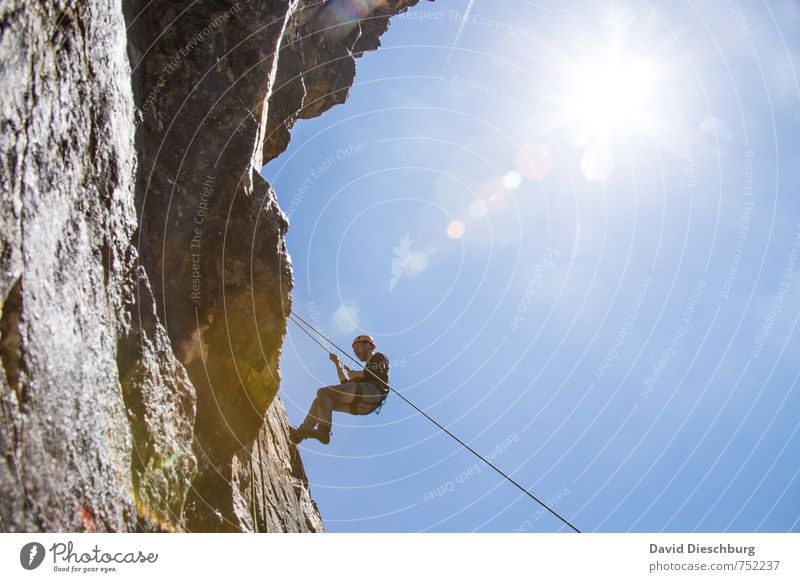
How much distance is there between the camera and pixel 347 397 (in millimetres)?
11562

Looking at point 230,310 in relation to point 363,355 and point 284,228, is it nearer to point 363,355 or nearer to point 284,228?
point 284,228

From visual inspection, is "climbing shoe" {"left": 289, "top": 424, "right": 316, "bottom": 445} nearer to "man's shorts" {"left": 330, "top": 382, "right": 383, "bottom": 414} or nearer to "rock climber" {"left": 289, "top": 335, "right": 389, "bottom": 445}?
"rock climber" {"left": 289, "top": 335, "right": 389, "bottom": 445}

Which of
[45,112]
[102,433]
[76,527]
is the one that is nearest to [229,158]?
[45,112]

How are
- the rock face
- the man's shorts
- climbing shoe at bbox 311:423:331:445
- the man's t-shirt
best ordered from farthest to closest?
the man's t-shirt < the man's shorts < climbing shoe at bbox 311:423:331:445 < the rock face

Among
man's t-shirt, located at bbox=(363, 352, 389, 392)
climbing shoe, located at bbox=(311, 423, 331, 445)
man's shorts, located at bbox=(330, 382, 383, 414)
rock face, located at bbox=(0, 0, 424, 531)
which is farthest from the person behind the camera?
man's t-shirt, located at bbox=(363, 352, 389, 392)

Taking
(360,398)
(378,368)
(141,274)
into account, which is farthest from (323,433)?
(141,274)

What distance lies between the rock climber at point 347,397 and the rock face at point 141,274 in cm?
70

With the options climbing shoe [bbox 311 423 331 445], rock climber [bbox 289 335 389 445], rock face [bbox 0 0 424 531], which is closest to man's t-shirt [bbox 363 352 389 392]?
rock climber [bbox 289 335 389 445]

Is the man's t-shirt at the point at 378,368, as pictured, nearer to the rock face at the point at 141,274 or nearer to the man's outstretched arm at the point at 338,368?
the man's outstretched arm at the point at 338,368

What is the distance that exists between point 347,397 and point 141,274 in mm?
6208

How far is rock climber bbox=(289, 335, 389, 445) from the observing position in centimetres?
1130

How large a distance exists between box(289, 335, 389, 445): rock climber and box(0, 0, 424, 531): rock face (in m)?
0.70

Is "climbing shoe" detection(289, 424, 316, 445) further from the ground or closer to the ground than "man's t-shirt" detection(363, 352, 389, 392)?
closer to the ground

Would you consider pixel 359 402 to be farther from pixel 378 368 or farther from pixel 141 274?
pixel 141 274
